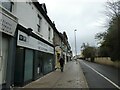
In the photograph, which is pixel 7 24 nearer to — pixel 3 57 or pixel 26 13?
pixel 3 57

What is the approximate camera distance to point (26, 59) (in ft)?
41.0

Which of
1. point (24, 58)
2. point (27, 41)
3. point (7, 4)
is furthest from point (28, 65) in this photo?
point (7, 4)

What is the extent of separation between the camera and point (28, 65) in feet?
43.0

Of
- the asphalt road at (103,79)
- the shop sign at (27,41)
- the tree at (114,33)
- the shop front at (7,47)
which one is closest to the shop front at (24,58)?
the shop sign at (27,41)

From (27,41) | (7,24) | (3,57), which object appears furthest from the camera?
(27,41)

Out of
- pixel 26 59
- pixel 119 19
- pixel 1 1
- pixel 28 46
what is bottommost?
pixel 26 59

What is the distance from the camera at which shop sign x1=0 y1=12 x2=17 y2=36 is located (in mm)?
8641

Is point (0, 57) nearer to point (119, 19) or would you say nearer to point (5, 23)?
point (5, 23)

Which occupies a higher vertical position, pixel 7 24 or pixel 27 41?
pixel 7 24

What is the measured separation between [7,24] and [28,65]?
4448mm

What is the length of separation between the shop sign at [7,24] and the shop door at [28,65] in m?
2.82

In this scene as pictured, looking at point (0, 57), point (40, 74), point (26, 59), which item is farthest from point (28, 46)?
point (40, 74)

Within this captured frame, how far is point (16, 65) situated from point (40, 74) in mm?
5525

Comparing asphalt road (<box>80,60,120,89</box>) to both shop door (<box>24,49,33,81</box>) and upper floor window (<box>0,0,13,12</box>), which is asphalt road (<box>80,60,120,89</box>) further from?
upper floor window (<box>0,0,13,12</box>)
